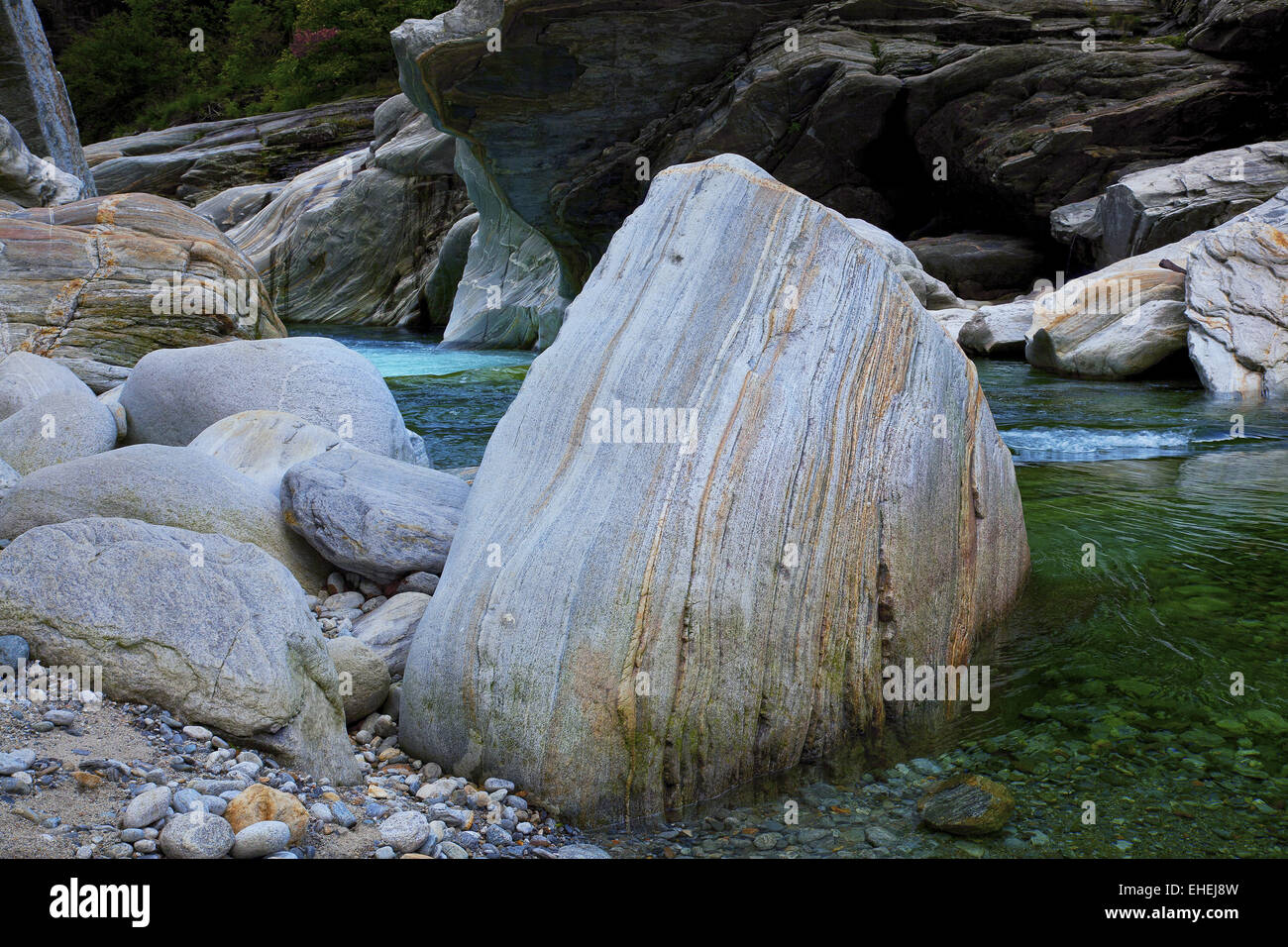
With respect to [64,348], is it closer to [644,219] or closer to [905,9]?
[644,219]

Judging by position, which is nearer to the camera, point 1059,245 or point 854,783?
point 854,783

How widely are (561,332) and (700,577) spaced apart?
1550 mm

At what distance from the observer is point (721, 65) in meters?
21.7

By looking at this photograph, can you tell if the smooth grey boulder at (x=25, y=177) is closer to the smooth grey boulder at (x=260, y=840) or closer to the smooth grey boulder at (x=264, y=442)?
the smooth grey boulder at (x=264, y=442)

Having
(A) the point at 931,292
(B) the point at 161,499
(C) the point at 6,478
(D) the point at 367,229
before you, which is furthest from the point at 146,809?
(D) the point at 367,229

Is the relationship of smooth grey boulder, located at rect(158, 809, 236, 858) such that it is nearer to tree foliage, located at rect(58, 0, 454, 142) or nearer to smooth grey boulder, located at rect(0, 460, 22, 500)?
smooth grey boulder, located at rect(0, 460, 22, 500)

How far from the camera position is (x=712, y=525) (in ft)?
11.5

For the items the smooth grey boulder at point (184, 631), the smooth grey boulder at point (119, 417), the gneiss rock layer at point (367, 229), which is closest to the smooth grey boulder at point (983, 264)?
the gneiss rock layer at point (367, 229)

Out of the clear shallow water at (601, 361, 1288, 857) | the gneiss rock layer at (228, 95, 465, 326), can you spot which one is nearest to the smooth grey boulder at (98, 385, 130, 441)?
the clear shallow water at (601, 361, 1288, 857)

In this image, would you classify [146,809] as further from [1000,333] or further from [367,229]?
[367,229]

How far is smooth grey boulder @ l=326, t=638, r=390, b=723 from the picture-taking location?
366 centimetres

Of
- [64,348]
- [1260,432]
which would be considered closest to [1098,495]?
[1260,432]

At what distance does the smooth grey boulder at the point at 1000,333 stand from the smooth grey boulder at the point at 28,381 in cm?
1321

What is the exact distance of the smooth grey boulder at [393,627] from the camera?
13.4ft
